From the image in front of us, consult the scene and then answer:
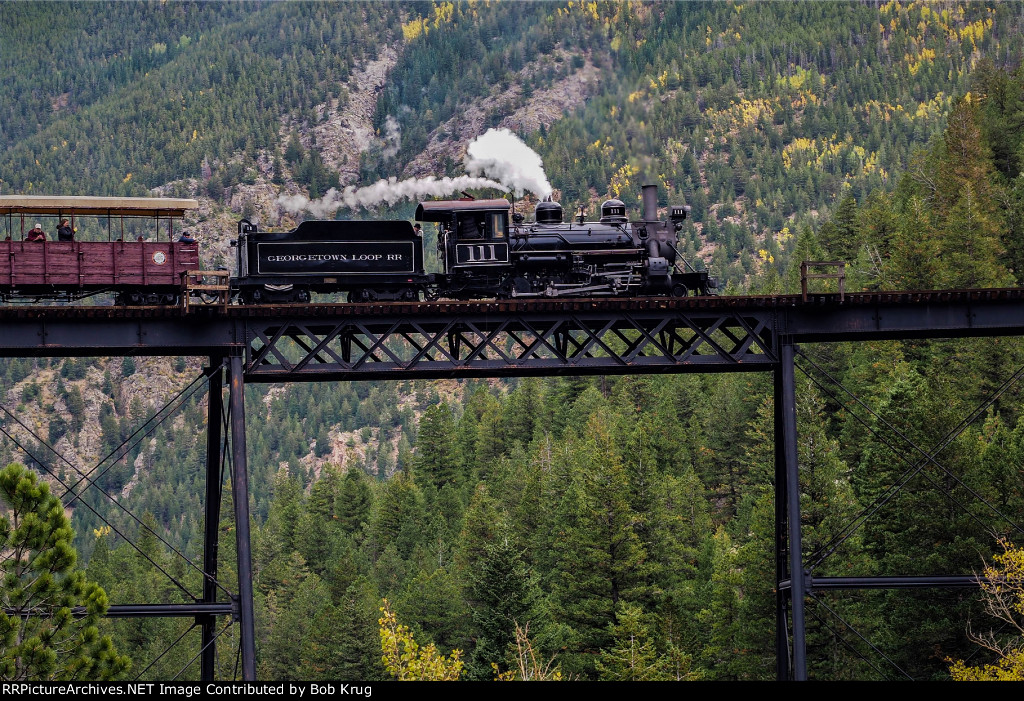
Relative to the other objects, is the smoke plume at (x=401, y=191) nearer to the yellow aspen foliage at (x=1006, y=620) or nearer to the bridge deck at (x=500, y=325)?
the bridge deck at (x=500, y=325)

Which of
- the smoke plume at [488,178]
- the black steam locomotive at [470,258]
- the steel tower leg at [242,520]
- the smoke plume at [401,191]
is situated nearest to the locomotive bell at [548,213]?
the black steam locomotive at [470,258]

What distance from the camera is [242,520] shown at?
30.4 m

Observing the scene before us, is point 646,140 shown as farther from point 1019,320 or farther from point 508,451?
point 1019,320

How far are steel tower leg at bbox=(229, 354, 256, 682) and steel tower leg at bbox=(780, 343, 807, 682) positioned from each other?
39.5ft

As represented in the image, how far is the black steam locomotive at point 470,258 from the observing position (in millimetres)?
35312

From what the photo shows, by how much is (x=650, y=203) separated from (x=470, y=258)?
229 inches

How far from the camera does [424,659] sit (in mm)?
35000

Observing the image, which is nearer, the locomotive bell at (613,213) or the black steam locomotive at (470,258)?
the black steam locomotive at (470,258)

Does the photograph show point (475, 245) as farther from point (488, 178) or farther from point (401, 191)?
point (488, 178)

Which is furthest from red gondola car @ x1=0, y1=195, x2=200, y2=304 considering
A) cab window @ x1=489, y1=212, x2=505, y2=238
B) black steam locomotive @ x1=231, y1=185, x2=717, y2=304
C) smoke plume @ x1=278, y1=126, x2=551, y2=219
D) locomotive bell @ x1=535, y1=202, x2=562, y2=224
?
smoke plume @ x1=278, y1=126, x2=551, y2=219

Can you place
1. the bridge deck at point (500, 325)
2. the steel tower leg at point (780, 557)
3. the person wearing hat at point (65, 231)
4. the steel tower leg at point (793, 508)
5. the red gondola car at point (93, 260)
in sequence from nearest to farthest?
the steel tower leg at point (793, 508)
the bridge deck at point (500, 325)
the steel tower leg at point (780, 557)
the red gondola car at point (93, 260)
the person wearing hat at point (65, 231)

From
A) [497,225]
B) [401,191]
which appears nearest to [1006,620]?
[497,225]

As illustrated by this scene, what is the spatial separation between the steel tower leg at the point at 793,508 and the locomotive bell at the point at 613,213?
809 centimetres

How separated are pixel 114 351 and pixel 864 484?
2725 centimetres
